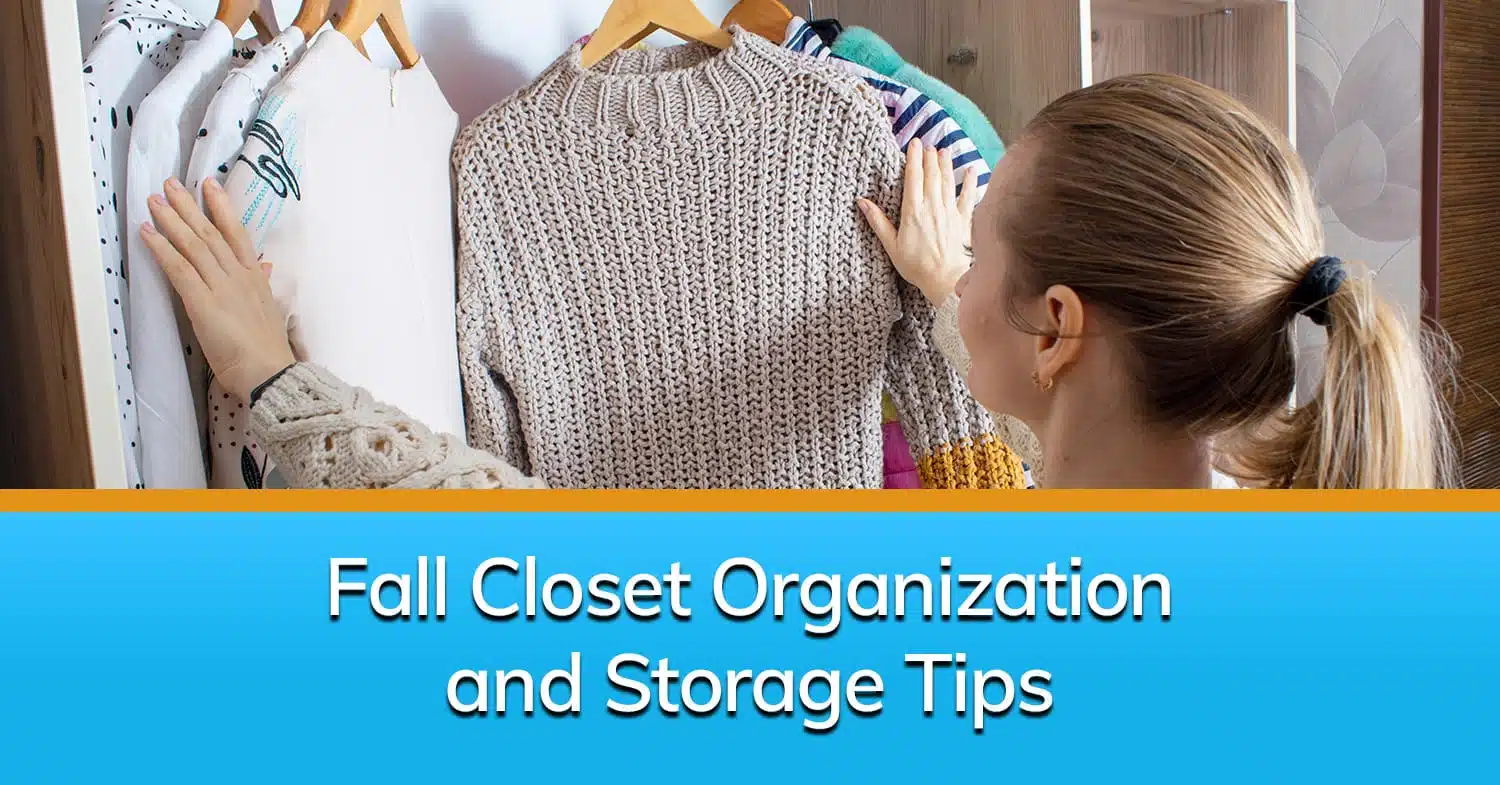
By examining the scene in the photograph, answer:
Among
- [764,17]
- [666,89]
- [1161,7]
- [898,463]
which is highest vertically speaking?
[1161,7]

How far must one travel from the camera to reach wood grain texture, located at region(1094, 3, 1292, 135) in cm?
161

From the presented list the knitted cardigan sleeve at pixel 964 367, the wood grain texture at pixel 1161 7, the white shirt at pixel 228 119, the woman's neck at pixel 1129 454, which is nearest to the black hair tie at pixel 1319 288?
the woman's neck at pixel 1129 454

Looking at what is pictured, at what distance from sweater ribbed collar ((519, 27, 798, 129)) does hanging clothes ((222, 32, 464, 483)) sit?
0.12 meters

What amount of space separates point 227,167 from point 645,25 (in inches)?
16.5

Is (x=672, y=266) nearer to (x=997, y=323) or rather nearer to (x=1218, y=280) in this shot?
(x=997, y=323)

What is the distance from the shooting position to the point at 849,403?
107 cm

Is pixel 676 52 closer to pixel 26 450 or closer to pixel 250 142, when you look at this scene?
pixel 250 142

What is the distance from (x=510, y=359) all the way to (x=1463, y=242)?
174 centimetres

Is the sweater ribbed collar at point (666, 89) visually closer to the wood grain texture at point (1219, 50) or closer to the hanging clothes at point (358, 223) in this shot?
the hanging clothes at point (358, 223)

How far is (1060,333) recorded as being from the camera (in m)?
0.81

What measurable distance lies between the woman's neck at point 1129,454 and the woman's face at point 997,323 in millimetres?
50

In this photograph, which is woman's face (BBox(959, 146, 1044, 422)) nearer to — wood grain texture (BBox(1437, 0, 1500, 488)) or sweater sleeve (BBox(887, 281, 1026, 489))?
sweater sleeve (BBox(887, 281, 1026, 489))

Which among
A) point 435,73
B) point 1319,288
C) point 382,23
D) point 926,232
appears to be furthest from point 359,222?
point 1319,288

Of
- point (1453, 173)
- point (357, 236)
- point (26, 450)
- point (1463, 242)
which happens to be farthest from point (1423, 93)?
point (26, 450)
